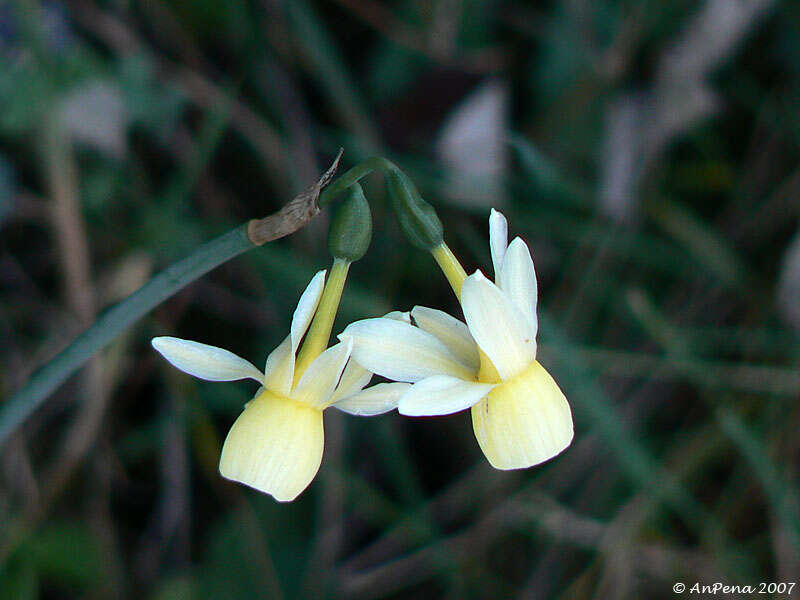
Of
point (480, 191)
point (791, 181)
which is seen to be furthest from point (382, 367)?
point (791, 181)

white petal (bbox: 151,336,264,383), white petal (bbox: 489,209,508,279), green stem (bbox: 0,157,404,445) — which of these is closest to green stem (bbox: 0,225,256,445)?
green stem (bbox: 0,157,404,445)

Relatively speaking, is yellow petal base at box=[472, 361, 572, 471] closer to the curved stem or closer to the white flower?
the white flower

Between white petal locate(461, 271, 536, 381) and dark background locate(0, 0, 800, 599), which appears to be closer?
white petal locate(461, 271, 536, 381)

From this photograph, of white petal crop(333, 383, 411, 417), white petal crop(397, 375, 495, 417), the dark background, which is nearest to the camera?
white petal crop(397, 375, 495, 417)

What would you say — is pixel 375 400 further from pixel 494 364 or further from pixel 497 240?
pixel 497 240

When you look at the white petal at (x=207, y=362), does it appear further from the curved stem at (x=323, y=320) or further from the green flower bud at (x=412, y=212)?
the green flower bud at (x=412, y=212)

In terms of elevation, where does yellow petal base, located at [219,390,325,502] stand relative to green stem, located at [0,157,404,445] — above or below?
below
